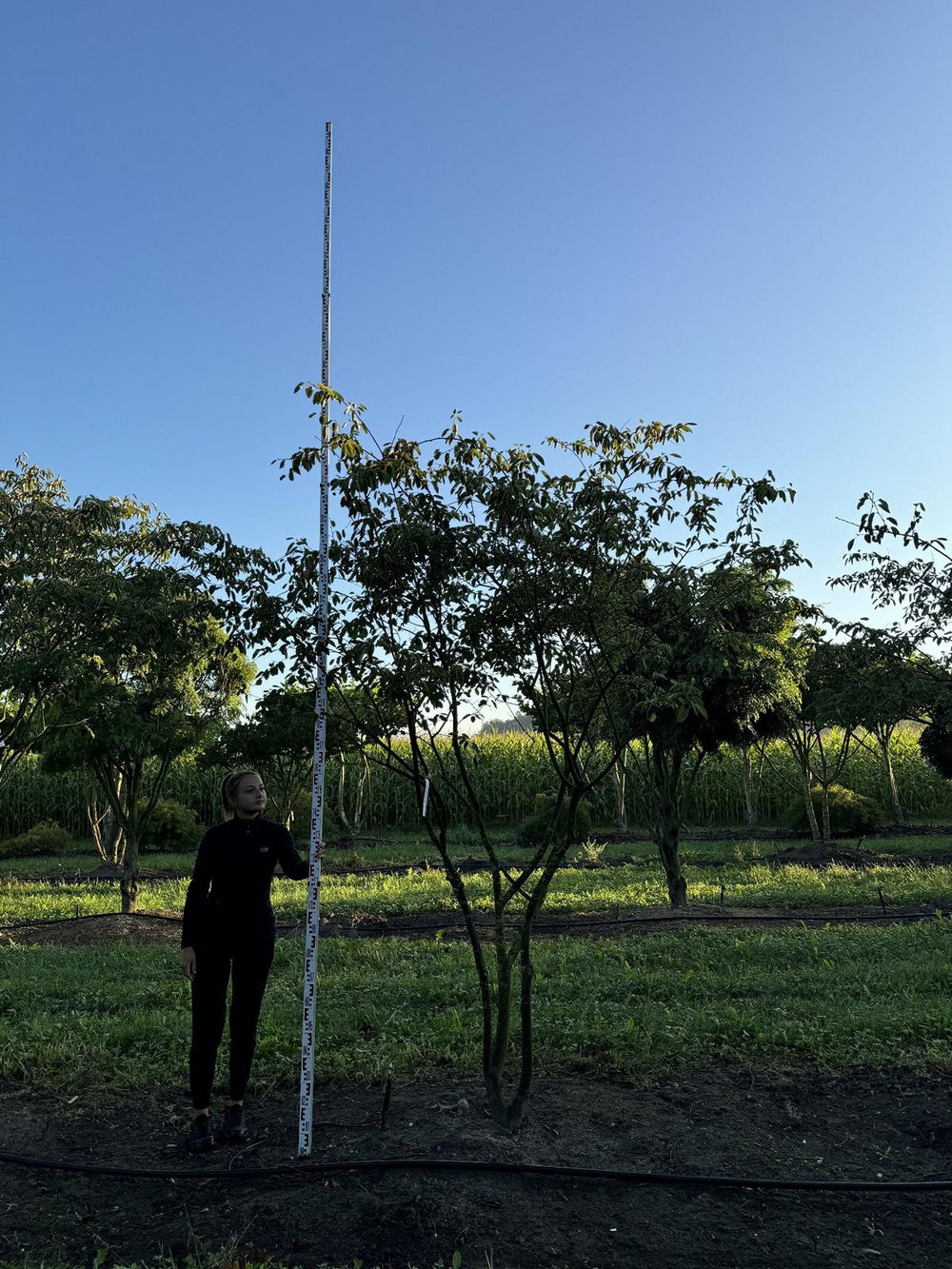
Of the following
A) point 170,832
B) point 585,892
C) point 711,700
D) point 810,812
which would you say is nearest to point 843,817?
point 810,812

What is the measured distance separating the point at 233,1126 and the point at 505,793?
21264mm

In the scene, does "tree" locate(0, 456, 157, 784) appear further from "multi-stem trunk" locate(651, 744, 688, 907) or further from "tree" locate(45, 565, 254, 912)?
"multi-stem trunk" locate(651, 744, 688, 907)

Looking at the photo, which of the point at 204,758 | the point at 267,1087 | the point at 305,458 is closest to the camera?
the point at 305,458

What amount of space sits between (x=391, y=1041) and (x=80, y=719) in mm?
6303

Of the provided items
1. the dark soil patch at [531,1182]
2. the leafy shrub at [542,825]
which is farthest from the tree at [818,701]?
the dark soil patch at [531,1182]

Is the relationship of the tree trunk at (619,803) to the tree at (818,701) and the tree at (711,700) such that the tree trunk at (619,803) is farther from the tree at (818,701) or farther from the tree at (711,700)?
the tree at (711,700)

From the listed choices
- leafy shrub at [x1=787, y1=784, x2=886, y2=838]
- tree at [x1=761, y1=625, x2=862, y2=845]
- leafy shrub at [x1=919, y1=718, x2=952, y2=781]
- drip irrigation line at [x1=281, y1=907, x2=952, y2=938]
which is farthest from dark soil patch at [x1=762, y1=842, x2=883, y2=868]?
drip irrigation line at [x1=281, y1=907, x2=952, y2=938]

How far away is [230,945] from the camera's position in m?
4.57

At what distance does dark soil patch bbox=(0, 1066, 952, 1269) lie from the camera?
11.5ft

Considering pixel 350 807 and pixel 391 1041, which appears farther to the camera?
pixel 350 807

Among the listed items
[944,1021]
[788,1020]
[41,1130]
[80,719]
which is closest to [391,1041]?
[41,1130]

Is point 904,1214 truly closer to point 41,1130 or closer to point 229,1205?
point 229,1205

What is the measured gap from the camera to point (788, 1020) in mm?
6043

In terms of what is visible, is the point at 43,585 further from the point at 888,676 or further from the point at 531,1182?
the point at 888,676
